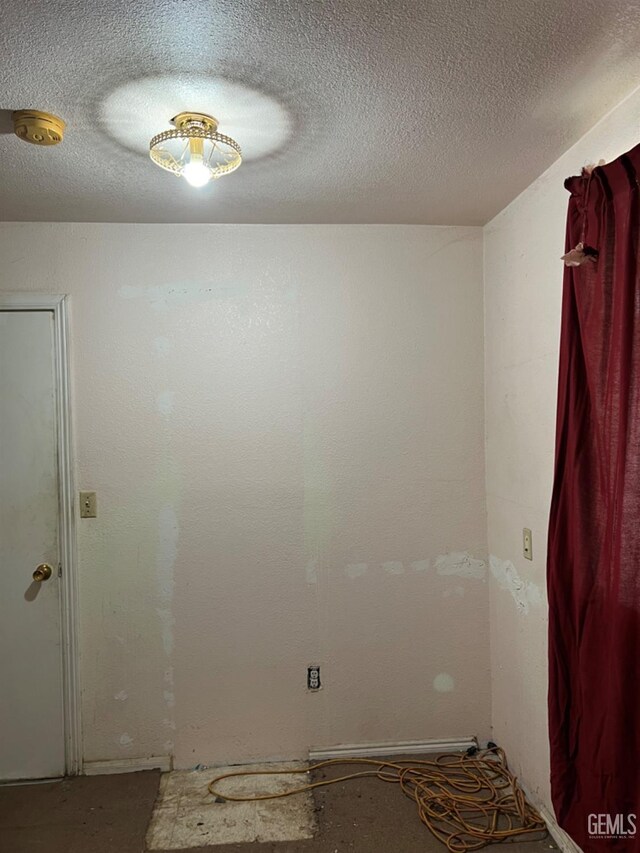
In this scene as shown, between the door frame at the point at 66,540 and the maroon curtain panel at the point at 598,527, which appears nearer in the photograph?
the maroon curtain panel at the point at 598,527

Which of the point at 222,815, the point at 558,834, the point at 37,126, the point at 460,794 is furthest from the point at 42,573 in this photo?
the point at 558,834

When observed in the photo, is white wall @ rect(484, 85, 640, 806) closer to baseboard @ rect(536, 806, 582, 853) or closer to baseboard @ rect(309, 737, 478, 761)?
baseboard @ rect(536, 806, 582, 853)

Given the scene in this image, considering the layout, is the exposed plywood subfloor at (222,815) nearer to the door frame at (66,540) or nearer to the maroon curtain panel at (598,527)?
the door frame at (66,540)

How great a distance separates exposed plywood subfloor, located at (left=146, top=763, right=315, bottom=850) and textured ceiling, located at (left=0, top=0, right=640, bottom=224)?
8.00ft

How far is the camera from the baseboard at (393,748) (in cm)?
250

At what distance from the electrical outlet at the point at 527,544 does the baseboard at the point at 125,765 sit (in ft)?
5.95

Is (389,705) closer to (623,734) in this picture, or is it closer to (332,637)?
(332,637)

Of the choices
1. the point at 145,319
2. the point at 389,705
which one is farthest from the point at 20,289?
the point at 389,705

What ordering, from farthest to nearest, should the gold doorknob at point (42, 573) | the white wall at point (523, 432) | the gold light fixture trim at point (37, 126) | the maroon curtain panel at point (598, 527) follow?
the gold doorknob at point (42, 573) < the white wall at point (523, 432) < the gold light fixture trim at point (37, 126) < the maroon curtain panel at point (598, 527)

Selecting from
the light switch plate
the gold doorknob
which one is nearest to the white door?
the gold doorknob

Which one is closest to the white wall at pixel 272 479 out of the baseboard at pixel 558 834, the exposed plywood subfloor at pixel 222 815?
the exposed plywood subfloor at pixel 222 815

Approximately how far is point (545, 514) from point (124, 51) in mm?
1937

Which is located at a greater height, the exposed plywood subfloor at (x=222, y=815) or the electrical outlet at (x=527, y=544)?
the electrical outlet at (x=527, y=544)

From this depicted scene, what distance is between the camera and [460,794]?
224 centimetres
